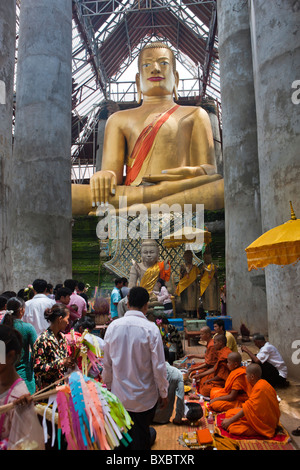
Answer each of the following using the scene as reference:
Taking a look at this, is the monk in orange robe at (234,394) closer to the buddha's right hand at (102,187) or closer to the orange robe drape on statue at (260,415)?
the orange robe drape on statue at (260,415)

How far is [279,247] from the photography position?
3.77 meters

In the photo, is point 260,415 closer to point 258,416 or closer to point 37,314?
point 258,416

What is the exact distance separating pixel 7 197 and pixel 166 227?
6281mm

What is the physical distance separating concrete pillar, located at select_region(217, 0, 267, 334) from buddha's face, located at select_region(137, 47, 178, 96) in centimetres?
396

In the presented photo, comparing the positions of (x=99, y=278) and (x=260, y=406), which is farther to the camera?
(x=99, y=278)

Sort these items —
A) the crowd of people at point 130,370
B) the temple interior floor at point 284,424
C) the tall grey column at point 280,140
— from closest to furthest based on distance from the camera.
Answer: the crowd of people at point 130,370 < the temple interior floor at point 284,424 < the tall grey column at point 280,140

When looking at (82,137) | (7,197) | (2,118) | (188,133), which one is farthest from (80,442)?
(82,137)

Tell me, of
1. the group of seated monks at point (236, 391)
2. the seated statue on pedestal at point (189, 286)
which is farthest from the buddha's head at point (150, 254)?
the group of seated monks at point (236, 391)

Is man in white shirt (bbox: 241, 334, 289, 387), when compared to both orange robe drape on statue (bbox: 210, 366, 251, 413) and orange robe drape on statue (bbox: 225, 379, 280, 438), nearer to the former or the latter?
orange robe drape on statue (bbox: 210, 366, 251, 413)

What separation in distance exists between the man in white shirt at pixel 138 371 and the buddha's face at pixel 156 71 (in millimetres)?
11516

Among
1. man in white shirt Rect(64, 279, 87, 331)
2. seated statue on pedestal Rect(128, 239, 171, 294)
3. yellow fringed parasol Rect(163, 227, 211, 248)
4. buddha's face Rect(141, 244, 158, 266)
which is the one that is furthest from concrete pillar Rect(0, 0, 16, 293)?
buddha's face Rect(141, 244, 158, 266)

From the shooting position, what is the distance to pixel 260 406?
3133 millimetres

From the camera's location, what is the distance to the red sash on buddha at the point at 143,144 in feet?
40.1
